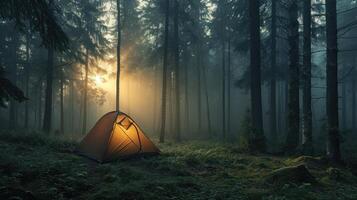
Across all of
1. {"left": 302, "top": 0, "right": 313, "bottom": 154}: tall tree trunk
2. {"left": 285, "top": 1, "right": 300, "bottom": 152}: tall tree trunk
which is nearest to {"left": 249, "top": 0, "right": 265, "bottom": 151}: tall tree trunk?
{"left": 285, "top": 1, "right": 300, "bottom": 152}: tall tree trunk

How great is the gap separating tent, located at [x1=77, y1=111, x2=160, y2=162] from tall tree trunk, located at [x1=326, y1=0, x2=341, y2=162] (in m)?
6.61

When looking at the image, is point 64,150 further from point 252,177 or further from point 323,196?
point 323,196

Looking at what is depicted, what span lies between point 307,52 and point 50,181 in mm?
11007

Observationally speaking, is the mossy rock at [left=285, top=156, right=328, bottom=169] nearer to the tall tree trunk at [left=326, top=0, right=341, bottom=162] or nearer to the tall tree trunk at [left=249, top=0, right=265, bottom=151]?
the tall tree trunk at [left=326, top=0, right=341, bottom=162]

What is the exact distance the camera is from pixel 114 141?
11.9 m

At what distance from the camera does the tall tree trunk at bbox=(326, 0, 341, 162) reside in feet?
34.2

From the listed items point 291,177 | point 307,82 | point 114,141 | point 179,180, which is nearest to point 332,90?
point 307,82

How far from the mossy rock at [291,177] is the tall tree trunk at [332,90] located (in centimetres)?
303

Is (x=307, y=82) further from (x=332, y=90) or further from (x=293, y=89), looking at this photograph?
(x=332, y=90)

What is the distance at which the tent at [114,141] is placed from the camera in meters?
11.6

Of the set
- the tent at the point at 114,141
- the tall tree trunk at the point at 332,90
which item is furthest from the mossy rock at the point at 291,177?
the tent at the point at 114,141

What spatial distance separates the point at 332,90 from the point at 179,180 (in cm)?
626

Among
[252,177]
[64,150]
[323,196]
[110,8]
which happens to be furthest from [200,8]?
[323,196]

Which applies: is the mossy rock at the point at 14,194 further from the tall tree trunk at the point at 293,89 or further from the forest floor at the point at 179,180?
the tall tree trunk at the point at 293,89
